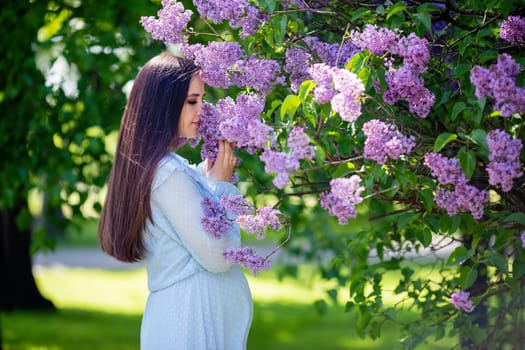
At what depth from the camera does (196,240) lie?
289cm

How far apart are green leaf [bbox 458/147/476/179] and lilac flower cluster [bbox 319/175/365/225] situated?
30cm

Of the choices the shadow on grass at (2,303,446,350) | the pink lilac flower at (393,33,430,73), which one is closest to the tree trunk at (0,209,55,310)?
the shadow on grass at (2,303,446,350)

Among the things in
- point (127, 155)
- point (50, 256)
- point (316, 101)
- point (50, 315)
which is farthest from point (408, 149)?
point (50, 256)

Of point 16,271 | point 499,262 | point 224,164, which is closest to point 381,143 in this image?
point 499,262

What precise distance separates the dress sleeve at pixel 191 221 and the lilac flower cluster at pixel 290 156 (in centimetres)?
62

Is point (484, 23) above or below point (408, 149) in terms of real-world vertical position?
above

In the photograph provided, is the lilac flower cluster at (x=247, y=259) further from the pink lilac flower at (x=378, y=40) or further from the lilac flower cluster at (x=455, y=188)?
the pink lilac flower at (x=378, y=40)

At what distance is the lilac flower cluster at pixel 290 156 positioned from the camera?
2.30 m

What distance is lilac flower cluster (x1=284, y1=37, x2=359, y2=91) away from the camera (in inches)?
114

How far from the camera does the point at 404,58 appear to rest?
8.38ft

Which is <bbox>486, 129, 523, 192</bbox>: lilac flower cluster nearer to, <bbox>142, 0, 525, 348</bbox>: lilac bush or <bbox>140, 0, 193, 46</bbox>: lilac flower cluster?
<bbox>142, 0, 525, 348</bbox>: lilac bush

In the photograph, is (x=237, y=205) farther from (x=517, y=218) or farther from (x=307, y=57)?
(x=517, y=218)

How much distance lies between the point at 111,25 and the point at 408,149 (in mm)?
3947

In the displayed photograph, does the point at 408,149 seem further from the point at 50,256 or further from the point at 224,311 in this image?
the point at 50,256
